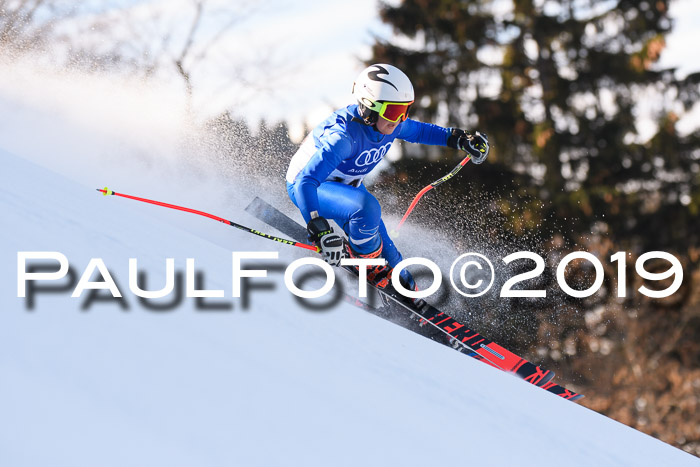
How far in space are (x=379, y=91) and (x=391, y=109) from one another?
129 mm

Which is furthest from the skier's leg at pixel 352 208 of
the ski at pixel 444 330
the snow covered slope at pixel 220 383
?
the snow covered slope at pixel 220 383

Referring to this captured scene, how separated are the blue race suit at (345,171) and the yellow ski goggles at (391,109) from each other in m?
0.16

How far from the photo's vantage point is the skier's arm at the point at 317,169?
4195mm

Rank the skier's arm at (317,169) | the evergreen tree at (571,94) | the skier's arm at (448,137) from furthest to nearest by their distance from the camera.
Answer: the evergreen tree at (571,94) < the skier's arm at (448,137) < the skier's arm at (317,169)

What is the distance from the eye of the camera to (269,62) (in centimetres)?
1574

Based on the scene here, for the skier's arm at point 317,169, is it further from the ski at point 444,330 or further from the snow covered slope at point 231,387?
the ski at point 444,330

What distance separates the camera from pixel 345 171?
4.64 m

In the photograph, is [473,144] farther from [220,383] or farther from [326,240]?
[220,383]

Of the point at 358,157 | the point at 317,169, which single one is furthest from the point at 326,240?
the point at 358,157

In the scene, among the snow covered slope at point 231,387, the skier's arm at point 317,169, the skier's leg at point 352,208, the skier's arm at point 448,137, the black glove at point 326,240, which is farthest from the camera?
the skier's arm at point 448,137

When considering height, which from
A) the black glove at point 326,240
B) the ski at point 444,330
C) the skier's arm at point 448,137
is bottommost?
the ski at point 444,330

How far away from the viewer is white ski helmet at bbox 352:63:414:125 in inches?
167

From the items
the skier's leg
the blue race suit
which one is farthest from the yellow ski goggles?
the skier's leg

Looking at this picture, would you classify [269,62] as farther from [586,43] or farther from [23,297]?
[23,297]
